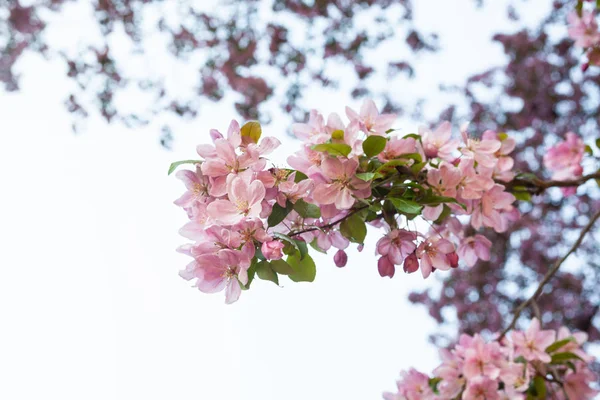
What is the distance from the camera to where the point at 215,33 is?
10.7 feet

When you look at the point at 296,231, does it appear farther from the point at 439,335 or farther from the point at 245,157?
the point at 439,335

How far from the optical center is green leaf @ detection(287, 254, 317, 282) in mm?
901

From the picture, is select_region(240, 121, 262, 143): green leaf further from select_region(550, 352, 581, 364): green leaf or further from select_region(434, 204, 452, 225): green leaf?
select_region(550, 352, 581, 364): green leaf

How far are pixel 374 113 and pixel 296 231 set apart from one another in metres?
0.26

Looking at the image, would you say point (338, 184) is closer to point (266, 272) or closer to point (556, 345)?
point (266, 272)

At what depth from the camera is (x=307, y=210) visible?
Result: 883 mm

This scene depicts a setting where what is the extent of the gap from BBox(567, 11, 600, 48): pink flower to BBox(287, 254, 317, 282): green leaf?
145 cm

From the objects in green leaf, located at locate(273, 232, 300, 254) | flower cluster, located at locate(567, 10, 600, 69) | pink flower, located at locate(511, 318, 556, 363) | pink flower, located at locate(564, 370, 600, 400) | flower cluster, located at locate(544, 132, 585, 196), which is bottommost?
pink flower, located at locate(564, 370, 600, 400)

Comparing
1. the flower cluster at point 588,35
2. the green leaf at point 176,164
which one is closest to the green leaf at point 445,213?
the green leaf at point 176,164

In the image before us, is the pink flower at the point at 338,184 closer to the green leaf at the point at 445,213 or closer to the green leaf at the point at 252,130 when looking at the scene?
the green leaf at the point at 252,130

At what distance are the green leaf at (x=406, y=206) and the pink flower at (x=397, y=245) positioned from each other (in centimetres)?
7

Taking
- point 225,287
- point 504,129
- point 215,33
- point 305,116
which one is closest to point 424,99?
point 504,129

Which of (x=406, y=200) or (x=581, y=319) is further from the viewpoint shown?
(x=581, y=319)

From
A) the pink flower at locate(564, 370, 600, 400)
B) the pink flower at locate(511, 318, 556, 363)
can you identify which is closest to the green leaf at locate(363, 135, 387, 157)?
the pink flower at locate(511, 318, 556, 363)
